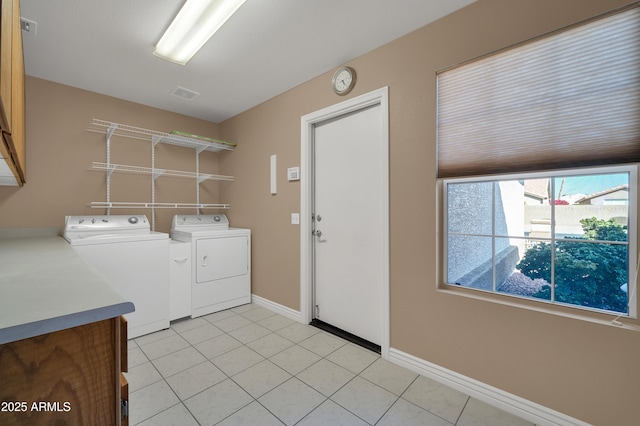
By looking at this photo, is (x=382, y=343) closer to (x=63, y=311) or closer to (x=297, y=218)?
(x=297, y=218)

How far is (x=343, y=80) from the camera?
2.31m

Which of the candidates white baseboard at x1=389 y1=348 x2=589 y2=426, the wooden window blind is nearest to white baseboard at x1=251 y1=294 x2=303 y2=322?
white baseboard at x1=389 y1=348 x2=589 y2=426

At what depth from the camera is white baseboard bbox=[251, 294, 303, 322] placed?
2.74m

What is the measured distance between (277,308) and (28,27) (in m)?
2.93

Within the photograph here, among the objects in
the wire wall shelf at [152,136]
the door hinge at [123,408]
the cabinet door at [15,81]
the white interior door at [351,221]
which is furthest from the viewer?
the wire wall shelf at [152,136]

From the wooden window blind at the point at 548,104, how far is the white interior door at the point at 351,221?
53cm

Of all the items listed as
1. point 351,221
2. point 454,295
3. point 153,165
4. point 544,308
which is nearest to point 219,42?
point 351,221

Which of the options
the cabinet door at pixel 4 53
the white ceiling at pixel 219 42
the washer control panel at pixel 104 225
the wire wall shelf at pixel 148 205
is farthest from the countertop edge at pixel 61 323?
the wire wall shelf at pixel 148 205

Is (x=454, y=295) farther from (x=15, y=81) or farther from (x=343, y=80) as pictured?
(x=15, y=81)

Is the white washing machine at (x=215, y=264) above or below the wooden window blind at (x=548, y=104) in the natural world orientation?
below

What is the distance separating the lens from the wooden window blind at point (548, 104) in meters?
1.26

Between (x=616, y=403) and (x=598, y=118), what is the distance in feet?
4.37

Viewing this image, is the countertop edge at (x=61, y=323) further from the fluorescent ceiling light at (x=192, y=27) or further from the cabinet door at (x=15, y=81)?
the fluorescent ceiling light at (x=192, y=27)

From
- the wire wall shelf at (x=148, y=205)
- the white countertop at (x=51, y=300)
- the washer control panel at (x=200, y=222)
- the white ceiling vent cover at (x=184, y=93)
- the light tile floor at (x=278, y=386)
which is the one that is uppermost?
the white ceiling vent cover at (x=184, y=93)
